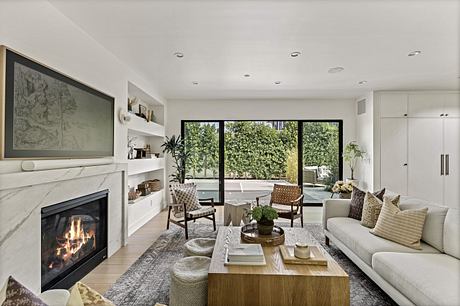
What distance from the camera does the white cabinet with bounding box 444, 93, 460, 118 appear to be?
18.7ft

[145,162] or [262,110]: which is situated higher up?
[262,110]

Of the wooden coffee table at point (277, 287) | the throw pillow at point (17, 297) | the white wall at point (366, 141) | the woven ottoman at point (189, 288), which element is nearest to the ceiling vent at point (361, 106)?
the white wall at point (366, 141)

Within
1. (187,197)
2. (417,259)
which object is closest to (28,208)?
(187,197)

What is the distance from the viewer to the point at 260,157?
6.98 m

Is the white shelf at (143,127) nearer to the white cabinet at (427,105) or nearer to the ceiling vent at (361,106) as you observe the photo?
the ceiling vent at (361,106)

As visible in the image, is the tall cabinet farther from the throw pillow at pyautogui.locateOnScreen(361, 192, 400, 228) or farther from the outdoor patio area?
the throw pillow at pyautogui.locateOnScreen(361, 192, 400, 228)

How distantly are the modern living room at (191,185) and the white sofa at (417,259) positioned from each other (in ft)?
0.05

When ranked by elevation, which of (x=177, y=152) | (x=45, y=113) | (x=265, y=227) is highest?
(x=45, y=113)

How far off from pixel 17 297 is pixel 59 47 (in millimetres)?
2361

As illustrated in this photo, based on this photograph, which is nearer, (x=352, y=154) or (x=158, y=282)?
(x=158, y=282)

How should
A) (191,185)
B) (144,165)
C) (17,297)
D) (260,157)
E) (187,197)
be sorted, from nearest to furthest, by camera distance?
(17,297)
(187,197)
(191,185)
(144,165)
(260,157)

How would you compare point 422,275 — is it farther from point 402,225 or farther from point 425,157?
point 425,157

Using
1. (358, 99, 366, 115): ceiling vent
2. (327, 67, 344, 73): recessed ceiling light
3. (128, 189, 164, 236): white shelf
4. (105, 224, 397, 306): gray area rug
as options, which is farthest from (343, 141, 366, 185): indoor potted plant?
(128, 189, 164, 236): white shelf

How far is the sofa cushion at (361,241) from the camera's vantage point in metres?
2.61
